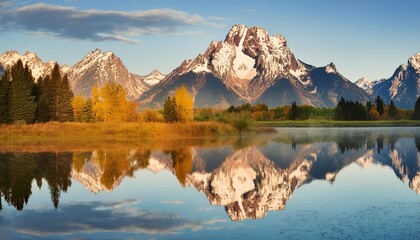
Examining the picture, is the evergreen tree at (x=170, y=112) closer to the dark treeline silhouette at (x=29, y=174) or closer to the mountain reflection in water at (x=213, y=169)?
the mountain reflection in water at (x=213, y=169)

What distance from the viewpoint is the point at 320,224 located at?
20.7 meters

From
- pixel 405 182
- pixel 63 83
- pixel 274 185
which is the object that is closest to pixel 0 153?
pixel 274 185

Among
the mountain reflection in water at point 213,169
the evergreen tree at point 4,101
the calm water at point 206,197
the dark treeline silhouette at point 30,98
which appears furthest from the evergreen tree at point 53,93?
the calm water at point 206,197

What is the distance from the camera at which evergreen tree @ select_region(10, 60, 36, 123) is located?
8744cm

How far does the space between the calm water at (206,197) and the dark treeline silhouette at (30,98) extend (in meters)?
40.1

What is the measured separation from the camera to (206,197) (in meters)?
27.7

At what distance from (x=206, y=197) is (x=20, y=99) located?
69043mm

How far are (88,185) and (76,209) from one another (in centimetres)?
789

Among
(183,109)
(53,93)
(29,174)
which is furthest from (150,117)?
(29,174)

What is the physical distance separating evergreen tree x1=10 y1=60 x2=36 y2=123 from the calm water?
131ft

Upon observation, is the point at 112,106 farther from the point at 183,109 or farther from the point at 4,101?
the point at 4,101

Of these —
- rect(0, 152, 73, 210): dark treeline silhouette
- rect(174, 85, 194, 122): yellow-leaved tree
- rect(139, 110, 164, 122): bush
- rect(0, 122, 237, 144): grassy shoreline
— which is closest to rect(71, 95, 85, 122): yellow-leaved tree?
rect(139, 110, 164, 122): bush

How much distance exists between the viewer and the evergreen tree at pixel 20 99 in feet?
287

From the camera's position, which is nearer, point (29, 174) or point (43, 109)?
point (29, 174)
